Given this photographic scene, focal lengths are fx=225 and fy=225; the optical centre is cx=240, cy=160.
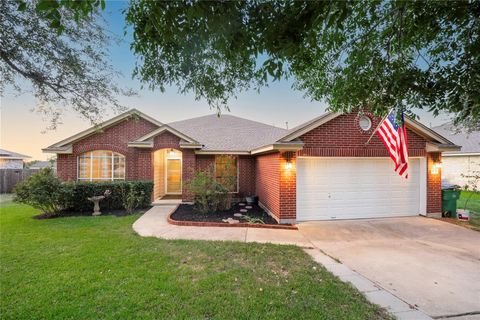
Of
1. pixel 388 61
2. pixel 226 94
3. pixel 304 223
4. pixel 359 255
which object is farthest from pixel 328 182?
pixel 226 94

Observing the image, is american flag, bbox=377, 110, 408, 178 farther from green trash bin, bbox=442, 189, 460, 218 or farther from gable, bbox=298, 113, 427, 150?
green trash bin, bbox=442, 189, 460, 218

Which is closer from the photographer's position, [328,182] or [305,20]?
[305,20]

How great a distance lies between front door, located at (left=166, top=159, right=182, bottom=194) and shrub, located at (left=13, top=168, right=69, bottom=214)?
6.19 metres

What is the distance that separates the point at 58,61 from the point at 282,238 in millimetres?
6829

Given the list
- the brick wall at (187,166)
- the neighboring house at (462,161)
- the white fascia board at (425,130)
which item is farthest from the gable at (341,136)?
the neighboring house at (462,161)

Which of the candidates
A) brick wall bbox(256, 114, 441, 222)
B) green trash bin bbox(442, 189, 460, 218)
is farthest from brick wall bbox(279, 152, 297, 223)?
green trash bin bbox(442, 189, 460, 218)

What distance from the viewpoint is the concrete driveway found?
3689 millimetres

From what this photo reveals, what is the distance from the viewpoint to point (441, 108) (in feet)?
11.4

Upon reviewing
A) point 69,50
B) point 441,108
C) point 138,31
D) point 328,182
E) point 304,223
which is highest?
point 69,50

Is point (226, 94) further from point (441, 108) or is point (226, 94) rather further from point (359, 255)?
point (359, 255)

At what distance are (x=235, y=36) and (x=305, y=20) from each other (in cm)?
81

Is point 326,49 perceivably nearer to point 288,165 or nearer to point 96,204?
point 288,165

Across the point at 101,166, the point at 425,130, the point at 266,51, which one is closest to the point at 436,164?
the point at 425,130

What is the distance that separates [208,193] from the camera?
30.0ft
